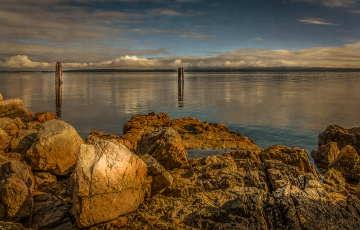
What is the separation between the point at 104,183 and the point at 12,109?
49.5 ft

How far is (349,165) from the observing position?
9.34 metres

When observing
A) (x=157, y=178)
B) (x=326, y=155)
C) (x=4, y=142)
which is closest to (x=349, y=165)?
(x=326, y=155)

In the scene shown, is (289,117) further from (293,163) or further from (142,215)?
(142,215)

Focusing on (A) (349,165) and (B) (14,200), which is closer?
(B) (14,200)

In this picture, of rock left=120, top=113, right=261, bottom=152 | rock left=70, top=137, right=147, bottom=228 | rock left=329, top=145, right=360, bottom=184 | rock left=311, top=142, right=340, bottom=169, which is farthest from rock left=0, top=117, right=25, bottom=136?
rock left=311, top=142, right=340, bottom=169

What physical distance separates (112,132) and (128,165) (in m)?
13.5

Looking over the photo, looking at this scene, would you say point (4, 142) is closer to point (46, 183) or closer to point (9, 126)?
point (9, 126)

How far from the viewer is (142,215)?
209 inches

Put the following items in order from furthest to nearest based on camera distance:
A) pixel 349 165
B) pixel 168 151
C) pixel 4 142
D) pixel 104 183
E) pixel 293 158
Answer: pixel 293 158
pixel 349 165
pixel 4 142
pixel 168 151
pixel 104 183

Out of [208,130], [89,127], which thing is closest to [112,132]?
[89,127]

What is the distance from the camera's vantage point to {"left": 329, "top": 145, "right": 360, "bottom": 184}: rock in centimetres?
920

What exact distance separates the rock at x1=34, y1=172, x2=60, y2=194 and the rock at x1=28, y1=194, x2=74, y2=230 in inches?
39.0

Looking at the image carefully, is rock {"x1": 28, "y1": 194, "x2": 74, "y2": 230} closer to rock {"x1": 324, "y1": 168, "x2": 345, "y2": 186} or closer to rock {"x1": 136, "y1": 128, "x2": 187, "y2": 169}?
rock {"x1": 136, "y1": 128, "x2": 187, "y2": 169}

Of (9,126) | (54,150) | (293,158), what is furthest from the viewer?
(9,126)
